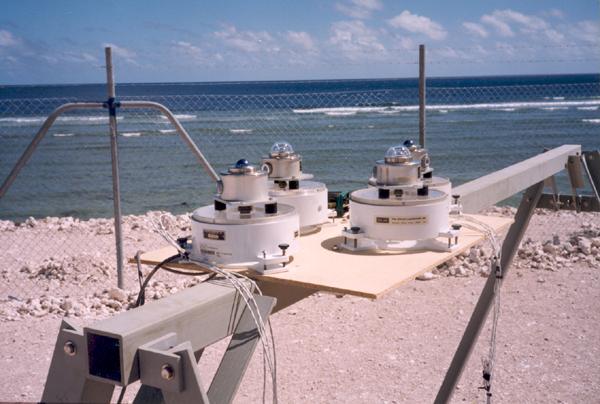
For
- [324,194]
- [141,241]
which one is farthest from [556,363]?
[141,241]

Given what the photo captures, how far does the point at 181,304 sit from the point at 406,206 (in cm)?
105

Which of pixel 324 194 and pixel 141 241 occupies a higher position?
pixel 324 194

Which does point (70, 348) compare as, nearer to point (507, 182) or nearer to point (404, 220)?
point (404, 220)

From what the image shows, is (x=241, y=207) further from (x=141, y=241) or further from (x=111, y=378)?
(x=141, y=241)

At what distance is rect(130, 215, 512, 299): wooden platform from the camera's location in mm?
1991

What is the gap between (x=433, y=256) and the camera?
2.32 meters

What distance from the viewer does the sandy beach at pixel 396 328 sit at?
451cm

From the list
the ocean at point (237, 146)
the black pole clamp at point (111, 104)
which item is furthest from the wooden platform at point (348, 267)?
the ocean at point (237, 146)

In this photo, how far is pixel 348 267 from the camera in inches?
86.6

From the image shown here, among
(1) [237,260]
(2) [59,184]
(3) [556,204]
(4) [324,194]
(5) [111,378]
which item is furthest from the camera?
(2) [59,184]

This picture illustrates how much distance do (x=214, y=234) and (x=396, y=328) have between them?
3.68 meters

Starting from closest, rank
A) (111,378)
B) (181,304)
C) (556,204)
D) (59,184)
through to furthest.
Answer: (111,378) < (181,304) < (556,204) < (59,184)

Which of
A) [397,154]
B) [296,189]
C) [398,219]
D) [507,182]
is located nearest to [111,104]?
[296,189]

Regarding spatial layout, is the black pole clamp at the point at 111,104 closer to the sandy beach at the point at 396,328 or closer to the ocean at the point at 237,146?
the sandy beach at the point at 396,328
